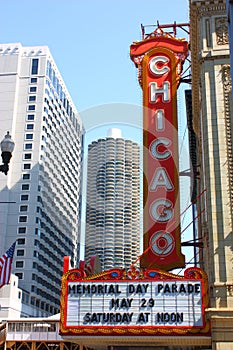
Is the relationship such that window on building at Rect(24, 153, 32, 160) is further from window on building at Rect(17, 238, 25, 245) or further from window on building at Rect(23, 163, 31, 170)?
window on building at Rect(17, 238, 25, 245)

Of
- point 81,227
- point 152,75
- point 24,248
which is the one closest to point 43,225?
point 24,248

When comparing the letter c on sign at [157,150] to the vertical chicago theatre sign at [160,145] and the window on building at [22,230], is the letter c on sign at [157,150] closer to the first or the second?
the vertical chicago theatre sign at [160,145]

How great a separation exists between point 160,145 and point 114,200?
66.9 metres

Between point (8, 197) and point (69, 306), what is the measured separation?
259 ft

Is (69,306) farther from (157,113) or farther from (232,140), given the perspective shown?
(157,113)

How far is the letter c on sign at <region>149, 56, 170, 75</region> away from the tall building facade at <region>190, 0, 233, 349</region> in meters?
5.89

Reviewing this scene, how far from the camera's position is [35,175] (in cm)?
10375

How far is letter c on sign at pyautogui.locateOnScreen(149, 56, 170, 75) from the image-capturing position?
37.2 metres

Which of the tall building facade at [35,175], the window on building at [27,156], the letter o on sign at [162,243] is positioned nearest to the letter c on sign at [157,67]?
the letter o on sign at [162,243]

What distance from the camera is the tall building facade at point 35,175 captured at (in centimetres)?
9912

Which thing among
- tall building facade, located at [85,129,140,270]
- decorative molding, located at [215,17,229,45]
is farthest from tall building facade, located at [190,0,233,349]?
tall building facade, located at [85,129,140,270]

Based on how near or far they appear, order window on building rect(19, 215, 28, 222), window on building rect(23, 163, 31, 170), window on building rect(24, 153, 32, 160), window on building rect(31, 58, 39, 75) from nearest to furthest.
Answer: window on building rect(19, 215, 28, 222)
window on building rect(23, 163, 31, 170)
window on building rect(24, 153, 32, 160)
window on building rect(31, 58, 39, 75)

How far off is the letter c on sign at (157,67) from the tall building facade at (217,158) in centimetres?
589

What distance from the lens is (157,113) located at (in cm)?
3575
